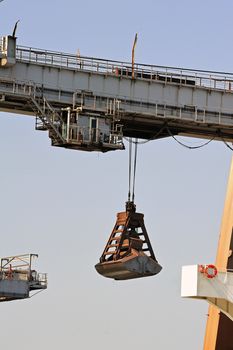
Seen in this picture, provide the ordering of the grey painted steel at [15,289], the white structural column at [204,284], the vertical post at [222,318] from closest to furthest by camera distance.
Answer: the white structural column at [204,284], the vertical post at [222,318], the grey painted steel at [15,289]

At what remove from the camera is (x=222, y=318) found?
2350 inches

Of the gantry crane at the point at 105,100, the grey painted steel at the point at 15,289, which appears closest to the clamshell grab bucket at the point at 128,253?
the gantry crane at the point at 105,100

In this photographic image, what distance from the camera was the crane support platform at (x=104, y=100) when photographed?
178 ft

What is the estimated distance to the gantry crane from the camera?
178ft

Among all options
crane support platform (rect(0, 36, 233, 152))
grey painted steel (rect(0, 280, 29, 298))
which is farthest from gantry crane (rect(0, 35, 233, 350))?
grey painted steel (rect(0, 280, 29, 298))

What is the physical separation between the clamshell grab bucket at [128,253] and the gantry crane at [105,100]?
3.20 m

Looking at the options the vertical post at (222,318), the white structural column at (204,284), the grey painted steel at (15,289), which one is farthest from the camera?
the grey painted steel at (15,289)

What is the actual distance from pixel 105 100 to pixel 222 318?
1134 centimetres

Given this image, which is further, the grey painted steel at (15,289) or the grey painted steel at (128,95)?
the grey painted steel at (15,289)

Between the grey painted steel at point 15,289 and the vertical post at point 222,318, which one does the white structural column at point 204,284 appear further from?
the grey painted steel at point 15,289

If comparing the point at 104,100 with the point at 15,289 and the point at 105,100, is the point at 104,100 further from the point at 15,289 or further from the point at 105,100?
the point at 15,289

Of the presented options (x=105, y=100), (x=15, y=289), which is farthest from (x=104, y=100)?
(x=15, y=289)

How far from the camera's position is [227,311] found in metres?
51.5

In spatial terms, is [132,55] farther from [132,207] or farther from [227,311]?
[227,311]
